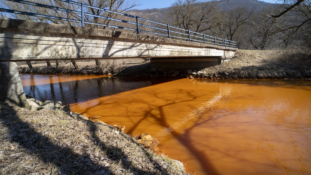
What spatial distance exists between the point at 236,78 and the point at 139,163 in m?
13.1

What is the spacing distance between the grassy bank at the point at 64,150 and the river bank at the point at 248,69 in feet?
38.3

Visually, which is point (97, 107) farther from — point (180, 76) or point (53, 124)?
point (180, 76)

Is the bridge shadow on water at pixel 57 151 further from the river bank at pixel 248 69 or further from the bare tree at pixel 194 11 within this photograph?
the bare tree at pixel 194 11

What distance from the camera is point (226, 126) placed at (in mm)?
5020

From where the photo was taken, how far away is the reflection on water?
3.39m

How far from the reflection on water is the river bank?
11.9 feet

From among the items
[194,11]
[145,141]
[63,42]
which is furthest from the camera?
[194,11]

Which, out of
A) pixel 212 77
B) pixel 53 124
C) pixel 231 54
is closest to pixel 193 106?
pixel 53 124

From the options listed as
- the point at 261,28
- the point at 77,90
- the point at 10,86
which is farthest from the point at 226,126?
the point at 261,28

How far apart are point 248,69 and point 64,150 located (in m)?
Answer: 14.7

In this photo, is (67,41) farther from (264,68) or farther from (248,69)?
(264,68)

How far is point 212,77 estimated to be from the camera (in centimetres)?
1422

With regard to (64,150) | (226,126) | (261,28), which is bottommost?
(226,126)

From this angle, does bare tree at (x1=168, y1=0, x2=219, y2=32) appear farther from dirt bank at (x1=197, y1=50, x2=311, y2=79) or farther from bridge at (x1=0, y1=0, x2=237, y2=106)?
bridge at (x1=0, y1=0, x2=237, y2=106)
